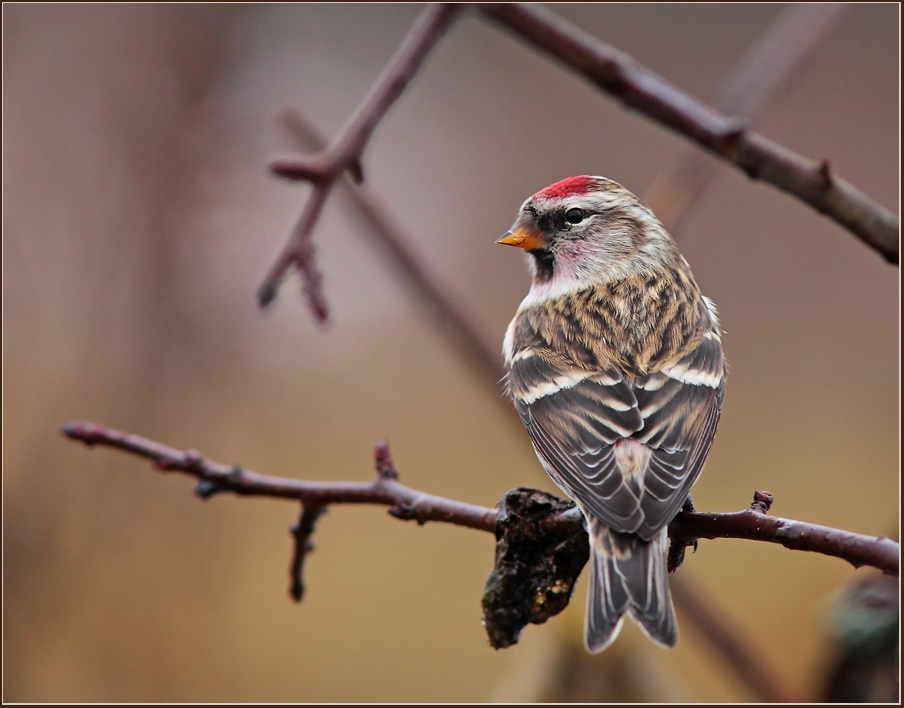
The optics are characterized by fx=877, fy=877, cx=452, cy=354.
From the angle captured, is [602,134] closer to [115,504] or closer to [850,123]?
[850,123]

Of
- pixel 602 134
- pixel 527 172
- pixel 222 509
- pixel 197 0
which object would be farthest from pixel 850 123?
pixel 222 509

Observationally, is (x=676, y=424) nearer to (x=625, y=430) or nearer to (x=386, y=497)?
(x=625, y=430)

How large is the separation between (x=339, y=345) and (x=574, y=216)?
14.6 feet

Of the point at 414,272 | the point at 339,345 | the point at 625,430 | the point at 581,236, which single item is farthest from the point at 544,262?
the point at 339,345

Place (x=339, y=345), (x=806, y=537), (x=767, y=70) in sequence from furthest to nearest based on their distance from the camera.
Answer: (x=339, y=345) → (x=767, y=70) → (x=806, y=537)

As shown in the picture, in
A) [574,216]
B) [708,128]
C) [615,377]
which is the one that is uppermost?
[708,128]

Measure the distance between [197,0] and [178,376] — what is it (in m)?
1.80

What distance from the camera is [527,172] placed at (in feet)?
25.0

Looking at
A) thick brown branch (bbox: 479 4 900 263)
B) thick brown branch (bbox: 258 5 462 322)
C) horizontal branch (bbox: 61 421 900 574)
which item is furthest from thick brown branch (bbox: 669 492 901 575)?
thick brown branch (bbox: 479 4 900 263)

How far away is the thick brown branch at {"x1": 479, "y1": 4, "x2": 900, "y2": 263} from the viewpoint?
205cm

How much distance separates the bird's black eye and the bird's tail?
3.51 feet

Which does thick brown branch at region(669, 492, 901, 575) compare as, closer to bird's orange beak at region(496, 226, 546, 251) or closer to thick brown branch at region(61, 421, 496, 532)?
thick brown branch at region(61, 421, 496, 532)

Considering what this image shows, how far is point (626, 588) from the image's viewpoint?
1.64m

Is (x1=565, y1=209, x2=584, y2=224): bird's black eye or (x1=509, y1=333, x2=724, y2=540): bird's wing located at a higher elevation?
(x1=565, y1=209, x2=584, y2=224): bird's black eye
